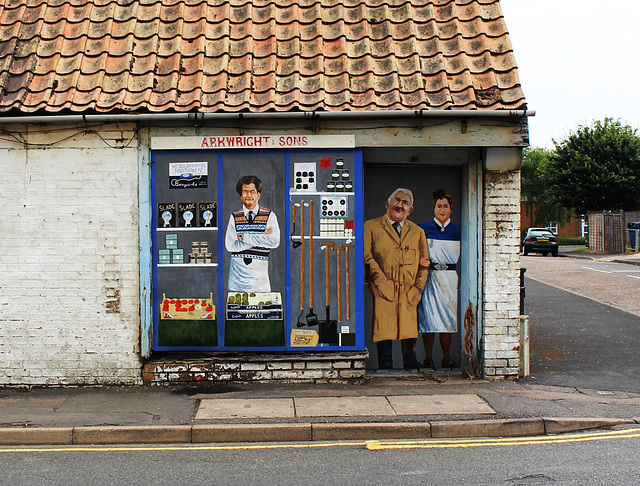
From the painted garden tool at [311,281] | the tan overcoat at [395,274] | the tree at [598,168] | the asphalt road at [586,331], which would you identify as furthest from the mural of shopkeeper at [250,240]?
the tree at [598,168]

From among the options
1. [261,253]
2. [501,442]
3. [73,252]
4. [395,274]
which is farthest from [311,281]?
[501,442]

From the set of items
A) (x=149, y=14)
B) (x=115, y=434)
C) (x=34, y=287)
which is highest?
(x=149, y=14)

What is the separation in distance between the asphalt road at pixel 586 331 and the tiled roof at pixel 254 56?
146 inches

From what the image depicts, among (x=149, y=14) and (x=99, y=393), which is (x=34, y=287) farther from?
(x=149, y=14)

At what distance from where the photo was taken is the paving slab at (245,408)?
6.70 metres

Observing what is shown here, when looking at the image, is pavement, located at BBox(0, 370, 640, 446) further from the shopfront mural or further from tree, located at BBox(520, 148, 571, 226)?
tree, located at BBox(520, 148, 571, 226)

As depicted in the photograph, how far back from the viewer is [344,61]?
8438 mm

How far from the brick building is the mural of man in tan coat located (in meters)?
0.60

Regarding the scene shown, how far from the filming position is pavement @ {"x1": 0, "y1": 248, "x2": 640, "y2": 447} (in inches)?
249

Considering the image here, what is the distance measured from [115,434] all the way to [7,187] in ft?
12.0

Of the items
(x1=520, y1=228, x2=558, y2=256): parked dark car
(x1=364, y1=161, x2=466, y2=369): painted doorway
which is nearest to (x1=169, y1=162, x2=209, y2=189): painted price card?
(x1=364, y1=161, x2=466, y2=369): painted doorway

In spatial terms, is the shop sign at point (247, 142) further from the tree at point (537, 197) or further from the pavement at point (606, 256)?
the tree at point (537, 197)

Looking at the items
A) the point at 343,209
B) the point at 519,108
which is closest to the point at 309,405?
the point at 343,209

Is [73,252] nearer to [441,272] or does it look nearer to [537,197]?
[441,272]
